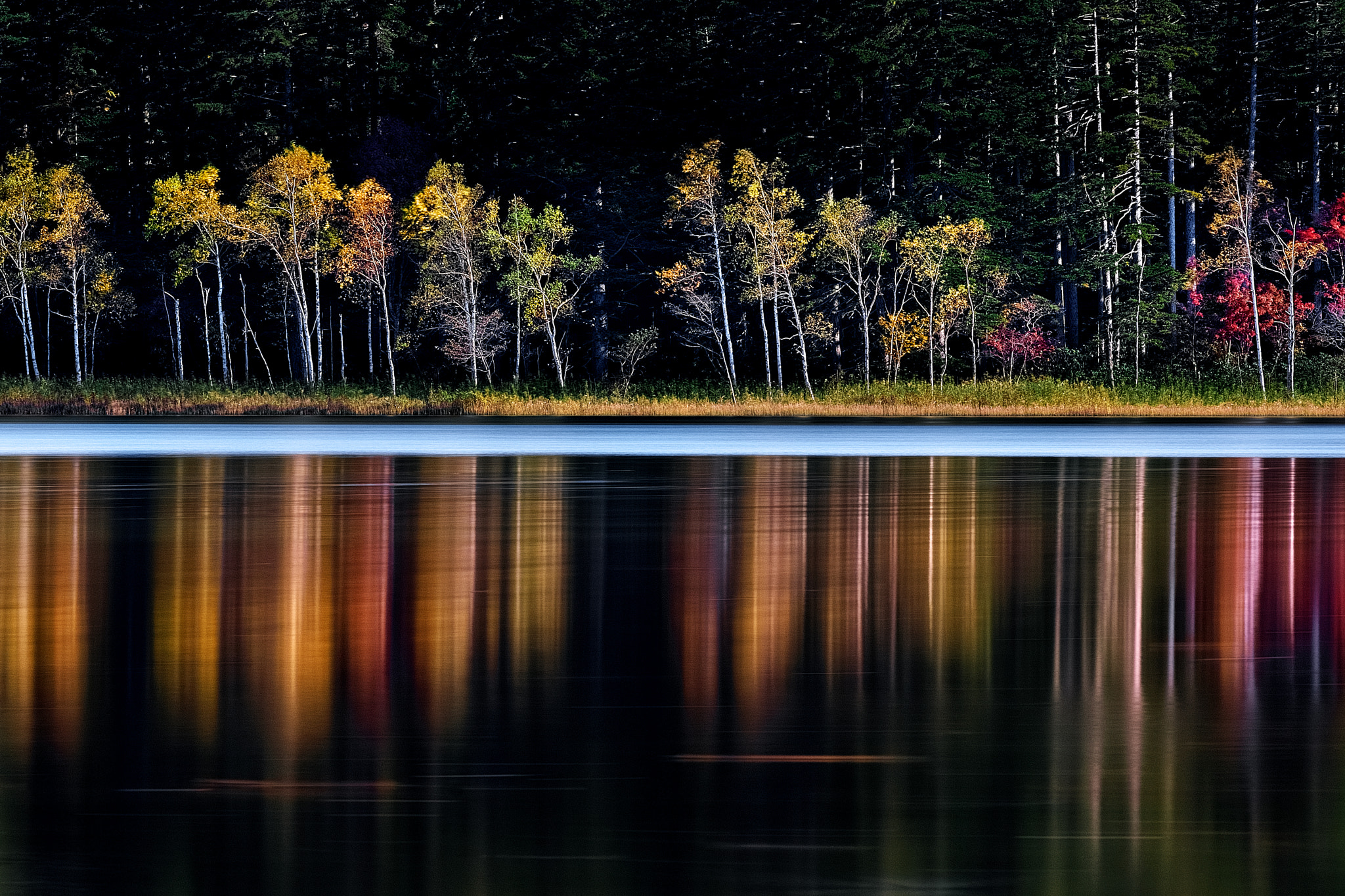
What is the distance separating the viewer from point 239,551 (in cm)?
1656

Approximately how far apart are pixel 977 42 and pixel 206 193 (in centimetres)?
2944

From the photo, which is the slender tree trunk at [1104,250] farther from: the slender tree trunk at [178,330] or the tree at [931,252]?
the slender tree trunk at [178,330]

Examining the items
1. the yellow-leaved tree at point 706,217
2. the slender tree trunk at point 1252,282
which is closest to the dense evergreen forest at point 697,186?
the yellow-leaved tree at point 706,217

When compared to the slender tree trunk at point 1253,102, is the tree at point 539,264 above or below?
below

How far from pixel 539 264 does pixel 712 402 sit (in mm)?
8665

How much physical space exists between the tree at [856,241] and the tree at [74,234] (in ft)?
94.4

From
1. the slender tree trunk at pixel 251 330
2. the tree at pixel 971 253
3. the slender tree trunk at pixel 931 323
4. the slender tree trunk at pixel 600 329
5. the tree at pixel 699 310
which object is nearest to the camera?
the slender tree trunk at pixel 931 323

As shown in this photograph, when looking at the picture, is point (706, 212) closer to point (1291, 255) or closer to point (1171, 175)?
point (1171, 175)

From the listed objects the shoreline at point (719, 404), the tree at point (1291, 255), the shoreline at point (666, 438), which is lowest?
the shoreline at point (666, 438)

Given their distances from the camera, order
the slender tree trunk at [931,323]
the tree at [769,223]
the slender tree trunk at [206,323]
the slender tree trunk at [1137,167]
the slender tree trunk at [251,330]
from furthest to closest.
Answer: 1. the slender tree trunk at [251,330]
2. the slender tree trunk at [206,323]
3. the slender tree trunk at [1137,167]
4. the tree at [769,223]
5. the slender tree trunk at [931,323]

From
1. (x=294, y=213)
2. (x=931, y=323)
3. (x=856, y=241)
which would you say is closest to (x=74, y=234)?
(x=294, y=213)

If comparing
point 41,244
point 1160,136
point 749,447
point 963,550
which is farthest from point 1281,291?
point 963,550

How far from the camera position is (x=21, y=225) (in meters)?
74.2

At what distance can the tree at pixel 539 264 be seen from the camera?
65.1 metres
